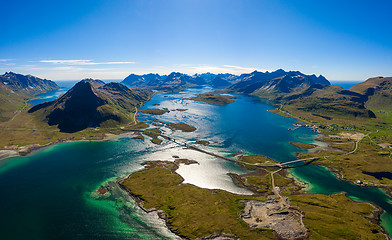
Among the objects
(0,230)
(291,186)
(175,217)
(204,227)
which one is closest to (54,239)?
(0,230)

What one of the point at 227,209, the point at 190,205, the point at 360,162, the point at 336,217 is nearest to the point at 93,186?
the point at 190,205

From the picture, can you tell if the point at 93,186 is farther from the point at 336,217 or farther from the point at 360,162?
the point at 360,162

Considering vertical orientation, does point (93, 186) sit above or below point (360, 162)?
below

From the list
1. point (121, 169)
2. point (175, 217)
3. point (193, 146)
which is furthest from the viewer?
point (193, 146)

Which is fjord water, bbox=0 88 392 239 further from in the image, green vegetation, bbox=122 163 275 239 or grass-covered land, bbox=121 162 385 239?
grass-covered land, bbox=121 162 385 239

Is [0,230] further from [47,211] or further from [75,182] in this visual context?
[75,182]

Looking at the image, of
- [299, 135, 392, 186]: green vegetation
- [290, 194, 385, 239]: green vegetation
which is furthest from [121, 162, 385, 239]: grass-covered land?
[299, 135, 392, 186]: green vegetation

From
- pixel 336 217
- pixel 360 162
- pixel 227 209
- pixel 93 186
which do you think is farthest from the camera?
pixel 360 162

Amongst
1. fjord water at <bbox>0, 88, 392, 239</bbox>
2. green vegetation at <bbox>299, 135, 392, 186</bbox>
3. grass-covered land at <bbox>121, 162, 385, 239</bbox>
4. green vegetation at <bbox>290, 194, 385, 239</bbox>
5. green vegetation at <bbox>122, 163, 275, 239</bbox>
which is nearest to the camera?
green vegetation at <bbox>290, 194, 385, 239</bbox>

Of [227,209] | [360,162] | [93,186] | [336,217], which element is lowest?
[93,186]
